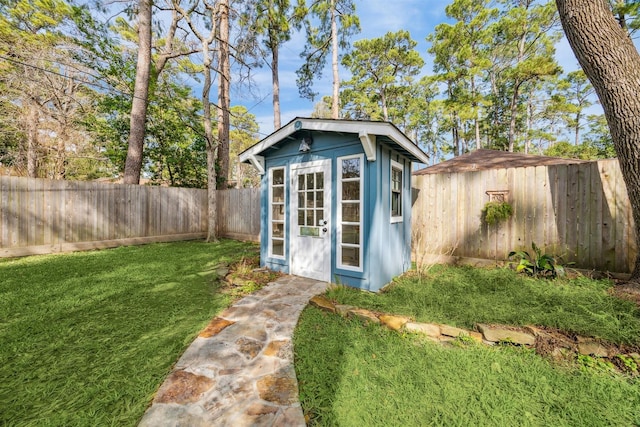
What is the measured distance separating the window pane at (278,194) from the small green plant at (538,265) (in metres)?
4.07

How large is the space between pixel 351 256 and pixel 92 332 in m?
3.13

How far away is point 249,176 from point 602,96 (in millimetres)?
30429

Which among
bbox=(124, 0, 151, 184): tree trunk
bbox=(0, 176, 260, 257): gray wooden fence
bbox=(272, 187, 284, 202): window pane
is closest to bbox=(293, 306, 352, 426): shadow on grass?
bbox=(272, 187, 284, 202): window pane

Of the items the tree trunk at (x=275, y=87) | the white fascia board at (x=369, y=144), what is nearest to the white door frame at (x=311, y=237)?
the white fascia board at (x=369, y=144)

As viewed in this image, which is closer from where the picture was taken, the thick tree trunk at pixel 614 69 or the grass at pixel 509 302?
the grass at pixel 509 302

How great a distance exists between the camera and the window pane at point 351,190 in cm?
367

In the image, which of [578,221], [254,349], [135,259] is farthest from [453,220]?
[135,259]

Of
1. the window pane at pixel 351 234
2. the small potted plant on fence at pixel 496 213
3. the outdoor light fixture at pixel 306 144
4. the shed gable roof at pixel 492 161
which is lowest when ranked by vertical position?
the window pane at pixel 351 234

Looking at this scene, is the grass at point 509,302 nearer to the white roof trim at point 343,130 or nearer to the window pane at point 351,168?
the window pane at point 351,168

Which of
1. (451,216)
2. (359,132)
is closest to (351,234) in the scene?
(359,132)

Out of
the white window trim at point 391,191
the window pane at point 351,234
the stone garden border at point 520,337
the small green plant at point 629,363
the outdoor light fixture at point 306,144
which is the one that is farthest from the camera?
the outdoor light fixture at point 306,144

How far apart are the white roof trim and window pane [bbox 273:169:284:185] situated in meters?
0.48

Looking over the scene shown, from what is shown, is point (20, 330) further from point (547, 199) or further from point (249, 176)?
point (249, 176)

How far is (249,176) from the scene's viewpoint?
3053 cm
